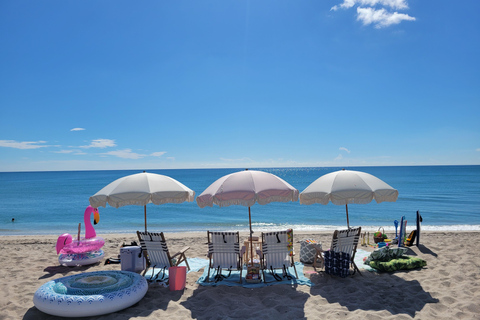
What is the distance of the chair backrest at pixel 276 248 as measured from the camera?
585 centimetres

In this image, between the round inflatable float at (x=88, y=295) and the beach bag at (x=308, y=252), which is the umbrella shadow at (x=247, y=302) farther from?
the beach bag at (x=308, y=252)

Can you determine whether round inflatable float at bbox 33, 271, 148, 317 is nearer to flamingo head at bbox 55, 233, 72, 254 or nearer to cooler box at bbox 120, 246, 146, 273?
cooler box at bbox 120, 246, 146, 273

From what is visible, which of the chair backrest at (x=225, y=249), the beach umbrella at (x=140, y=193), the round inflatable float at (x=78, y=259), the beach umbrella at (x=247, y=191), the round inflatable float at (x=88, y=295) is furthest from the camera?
the round inflatable float at (x=78, y=259)

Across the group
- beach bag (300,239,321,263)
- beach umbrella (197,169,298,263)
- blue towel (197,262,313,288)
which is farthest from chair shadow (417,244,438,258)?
beach umbrella (197,169,298,263)

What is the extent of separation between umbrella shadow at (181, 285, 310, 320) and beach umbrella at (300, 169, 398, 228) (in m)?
1.77

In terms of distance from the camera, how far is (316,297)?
5.18 m

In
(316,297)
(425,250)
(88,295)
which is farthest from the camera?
(425,250)

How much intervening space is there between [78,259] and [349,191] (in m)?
6.46

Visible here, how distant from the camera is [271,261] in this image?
5961 mm

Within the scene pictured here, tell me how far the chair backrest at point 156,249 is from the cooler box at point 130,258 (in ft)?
1.31

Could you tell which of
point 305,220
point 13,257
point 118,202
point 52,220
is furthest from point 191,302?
point 52,220

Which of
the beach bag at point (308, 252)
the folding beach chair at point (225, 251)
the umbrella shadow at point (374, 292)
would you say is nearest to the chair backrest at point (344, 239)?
the umbrella shadow at point (374, 292)

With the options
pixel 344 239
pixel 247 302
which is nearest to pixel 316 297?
pixel 247 302

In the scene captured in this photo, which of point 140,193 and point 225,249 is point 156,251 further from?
point 225,249
